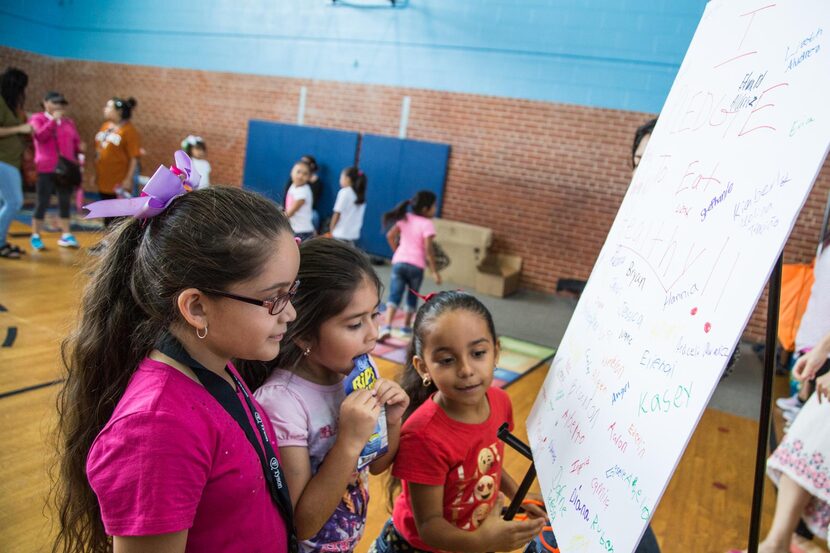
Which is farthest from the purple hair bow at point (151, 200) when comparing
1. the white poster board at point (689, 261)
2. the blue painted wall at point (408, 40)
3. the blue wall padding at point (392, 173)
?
the blue wall padding at point (392, 173)

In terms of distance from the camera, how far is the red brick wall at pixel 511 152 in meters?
7.27

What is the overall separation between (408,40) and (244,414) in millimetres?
8139

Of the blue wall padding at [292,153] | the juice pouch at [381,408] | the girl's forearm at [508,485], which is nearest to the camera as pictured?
the juice pouch at [381,408]

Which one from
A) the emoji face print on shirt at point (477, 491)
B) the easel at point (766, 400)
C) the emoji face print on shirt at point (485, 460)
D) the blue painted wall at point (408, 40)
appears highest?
the blue painted wall at point (408, 40)

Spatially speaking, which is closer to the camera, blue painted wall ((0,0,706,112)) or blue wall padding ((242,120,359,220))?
blue painted wall ((0,0,706,112))

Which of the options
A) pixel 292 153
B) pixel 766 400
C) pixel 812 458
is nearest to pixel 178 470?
pixel 766 400

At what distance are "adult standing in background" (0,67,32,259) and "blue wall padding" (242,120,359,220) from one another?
12.0 feet

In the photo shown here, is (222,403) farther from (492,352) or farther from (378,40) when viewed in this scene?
(378,40)

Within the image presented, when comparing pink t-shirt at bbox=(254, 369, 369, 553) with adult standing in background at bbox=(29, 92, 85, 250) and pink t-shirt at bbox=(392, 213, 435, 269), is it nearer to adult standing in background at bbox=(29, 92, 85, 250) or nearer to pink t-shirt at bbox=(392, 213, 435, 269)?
pink t-shirt at bbox=(392, 213, 435, 269)

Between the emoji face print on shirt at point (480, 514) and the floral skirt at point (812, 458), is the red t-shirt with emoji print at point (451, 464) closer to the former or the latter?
the emoji face print on shirt at point (480, 514)

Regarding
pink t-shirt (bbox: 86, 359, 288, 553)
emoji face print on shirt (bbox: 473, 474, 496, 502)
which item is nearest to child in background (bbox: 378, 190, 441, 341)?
emoji face print on shirt (bbox: 473, 474, 496, 502)

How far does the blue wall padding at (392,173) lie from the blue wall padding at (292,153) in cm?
39

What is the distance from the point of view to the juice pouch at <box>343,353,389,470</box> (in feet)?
4.13

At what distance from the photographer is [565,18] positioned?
7410mm
